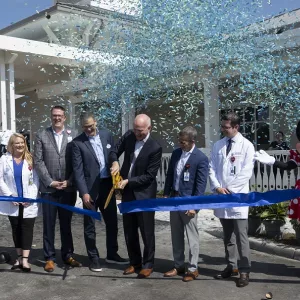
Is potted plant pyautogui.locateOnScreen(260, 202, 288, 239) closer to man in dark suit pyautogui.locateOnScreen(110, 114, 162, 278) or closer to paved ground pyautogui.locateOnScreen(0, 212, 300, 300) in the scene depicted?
paved ground pyautogui.locateOnScreen(0, 212, 300, 300)

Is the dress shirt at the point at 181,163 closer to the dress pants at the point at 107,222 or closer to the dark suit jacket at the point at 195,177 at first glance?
the dark suit jacket at the point at 195,177

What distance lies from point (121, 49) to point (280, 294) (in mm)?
8597

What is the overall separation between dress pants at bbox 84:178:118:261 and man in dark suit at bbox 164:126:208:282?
997 mm

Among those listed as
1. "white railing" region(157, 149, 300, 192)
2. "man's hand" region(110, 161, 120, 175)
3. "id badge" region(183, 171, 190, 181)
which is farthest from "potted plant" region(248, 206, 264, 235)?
"white railing" region(157, 149, 300, 192)

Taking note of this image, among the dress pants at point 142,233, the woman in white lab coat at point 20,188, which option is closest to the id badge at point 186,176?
the dress pants at point 142,233

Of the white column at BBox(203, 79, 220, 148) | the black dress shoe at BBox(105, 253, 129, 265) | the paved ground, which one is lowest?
the paved ground

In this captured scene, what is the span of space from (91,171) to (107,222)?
0.83 metres

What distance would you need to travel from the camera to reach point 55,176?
20.9 ft

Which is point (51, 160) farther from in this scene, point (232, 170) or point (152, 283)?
point (232, 170)

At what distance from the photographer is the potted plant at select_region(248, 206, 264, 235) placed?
8094 millimetres

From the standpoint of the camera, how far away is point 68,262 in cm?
650

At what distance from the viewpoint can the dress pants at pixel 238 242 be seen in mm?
5461

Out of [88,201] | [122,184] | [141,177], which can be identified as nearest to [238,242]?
[141,177]

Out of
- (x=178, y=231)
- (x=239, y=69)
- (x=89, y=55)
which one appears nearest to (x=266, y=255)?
(x=178, y=231)
